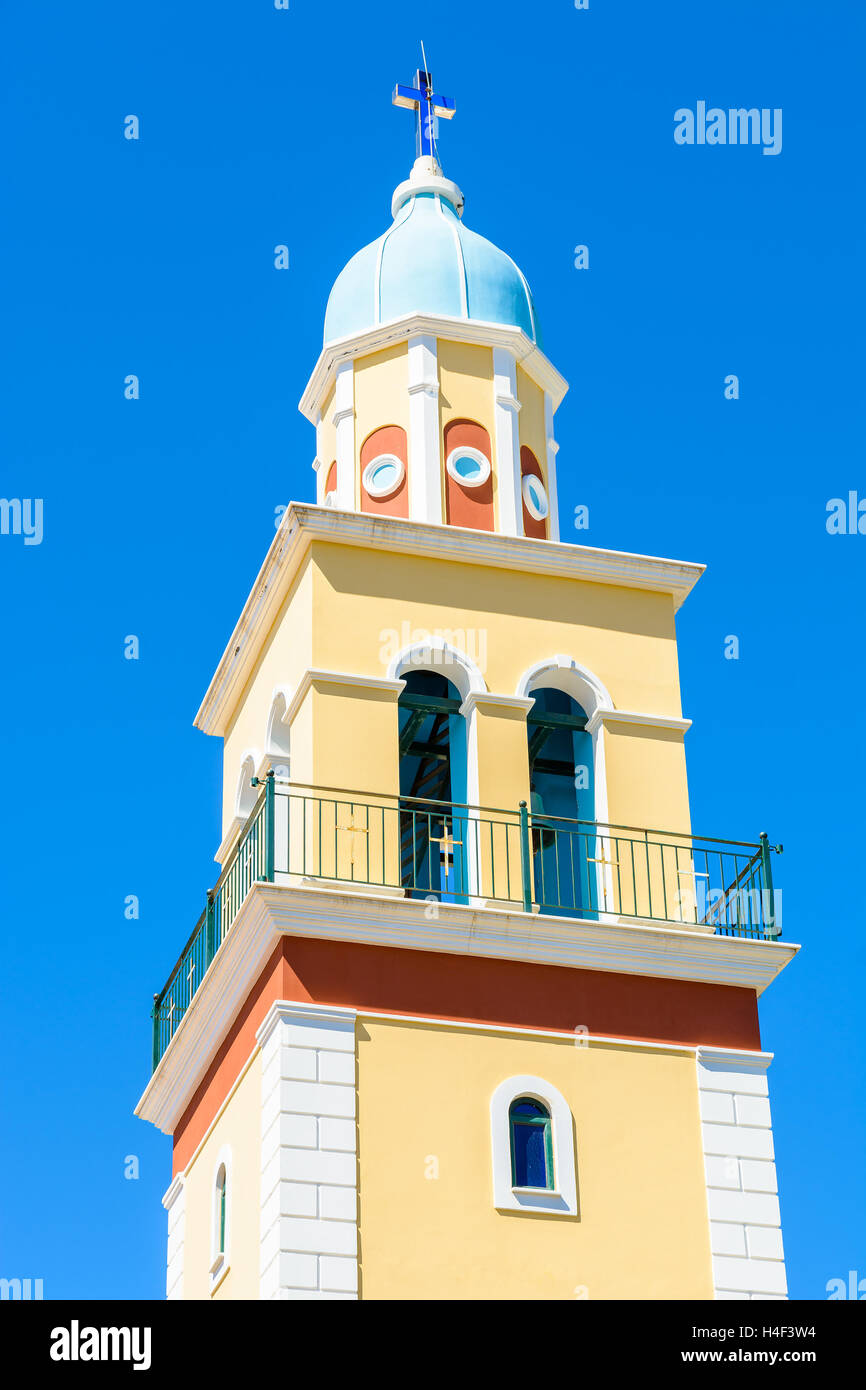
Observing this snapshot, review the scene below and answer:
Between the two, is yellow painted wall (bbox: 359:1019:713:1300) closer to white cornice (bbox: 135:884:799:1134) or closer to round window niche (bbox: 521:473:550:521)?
white cornice (bbox: 135:884:799:1134)

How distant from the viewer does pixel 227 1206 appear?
2373cm

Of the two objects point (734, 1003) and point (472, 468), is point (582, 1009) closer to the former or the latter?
point (734, 1003)

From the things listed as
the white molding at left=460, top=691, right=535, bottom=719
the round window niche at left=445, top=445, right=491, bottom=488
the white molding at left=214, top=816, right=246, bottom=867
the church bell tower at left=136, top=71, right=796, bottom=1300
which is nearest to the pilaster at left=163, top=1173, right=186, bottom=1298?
the church bell tower at left=136, top=71, right=796, bottom=1300

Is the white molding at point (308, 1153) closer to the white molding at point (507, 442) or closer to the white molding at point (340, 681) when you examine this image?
the white molding at point (340, 681)

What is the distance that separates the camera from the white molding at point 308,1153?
21.4 m

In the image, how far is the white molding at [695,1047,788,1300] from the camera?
2284cm

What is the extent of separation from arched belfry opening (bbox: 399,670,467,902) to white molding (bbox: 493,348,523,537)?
210 cm

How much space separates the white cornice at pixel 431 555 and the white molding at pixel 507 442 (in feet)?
2.37

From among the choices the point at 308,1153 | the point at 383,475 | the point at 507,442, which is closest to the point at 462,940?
the point at 308,1153

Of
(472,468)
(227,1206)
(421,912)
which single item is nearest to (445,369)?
(472,468)

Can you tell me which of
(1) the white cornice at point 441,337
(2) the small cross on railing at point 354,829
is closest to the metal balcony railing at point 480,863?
(2) the small cross on railing at point 354,829
